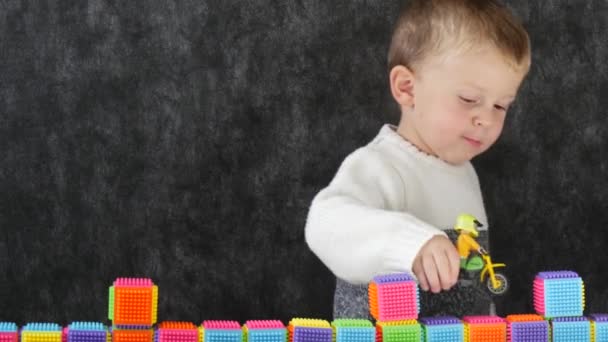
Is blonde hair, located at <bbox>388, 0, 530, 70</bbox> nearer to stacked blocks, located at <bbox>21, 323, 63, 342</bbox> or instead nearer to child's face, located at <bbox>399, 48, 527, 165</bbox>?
child's face, located at <bbox>399, 48, 527, 165</bbox>

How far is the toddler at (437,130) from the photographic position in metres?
0.75

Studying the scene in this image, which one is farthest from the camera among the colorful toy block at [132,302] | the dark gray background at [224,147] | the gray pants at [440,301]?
the dark gray background at [224,147]

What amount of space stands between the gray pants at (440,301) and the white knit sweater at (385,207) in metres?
0.04

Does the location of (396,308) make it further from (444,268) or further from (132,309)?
(132,309)

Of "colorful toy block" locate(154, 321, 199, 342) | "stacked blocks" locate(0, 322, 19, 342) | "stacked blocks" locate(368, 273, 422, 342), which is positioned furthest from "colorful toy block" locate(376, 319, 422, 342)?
"stacked blocks" locate(0, 322, 19, 342)

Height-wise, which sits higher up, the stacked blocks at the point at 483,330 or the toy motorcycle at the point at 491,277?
the toy motorcycle at the point at 491,277

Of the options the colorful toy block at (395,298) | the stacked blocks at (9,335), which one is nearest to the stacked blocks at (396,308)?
the colorful toy block at (395,298)

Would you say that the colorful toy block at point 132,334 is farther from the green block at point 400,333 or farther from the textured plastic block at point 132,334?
the green block at point 400,333

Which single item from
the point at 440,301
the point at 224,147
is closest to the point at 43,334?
the point at 440,301

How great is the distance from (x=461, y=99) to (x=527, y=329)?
264 millimetres

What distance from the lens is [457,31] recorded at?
0.78m

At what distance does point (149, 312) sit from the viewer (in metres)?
0.53

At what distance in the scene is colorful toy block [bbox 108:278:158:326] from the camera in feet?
1.73

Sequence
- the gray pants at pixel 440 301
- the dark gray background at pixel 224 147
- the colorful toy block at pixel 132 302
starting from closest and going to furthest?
the colorful toy block at pixel 132 302 < the gray pants at pixel 440 301 < the dark gray background at pixel 224 147
